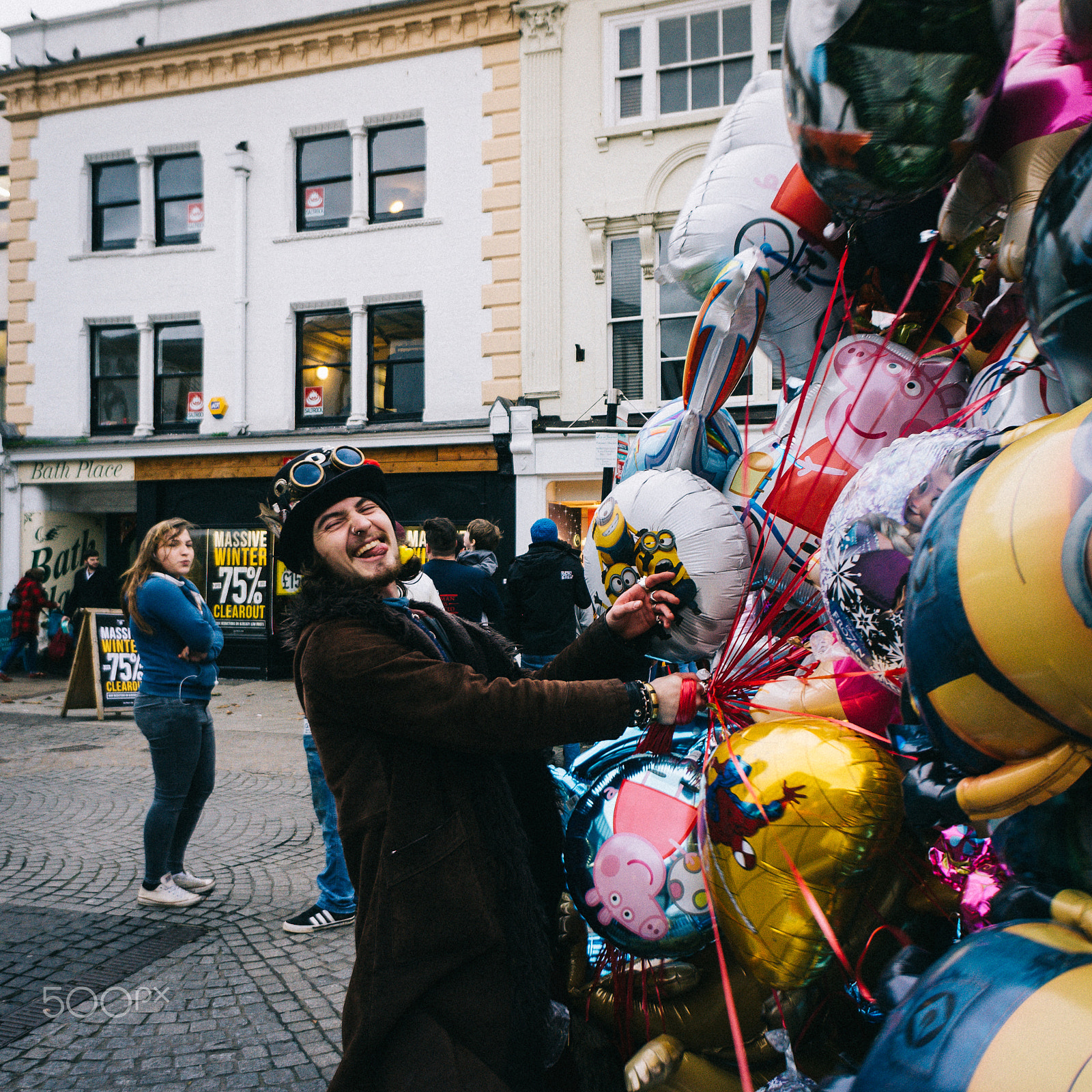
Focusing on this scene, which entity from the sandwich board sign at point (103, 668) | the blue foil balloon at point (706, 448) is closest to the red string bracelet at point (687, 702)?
the blue foil balloon at point (706, 448)

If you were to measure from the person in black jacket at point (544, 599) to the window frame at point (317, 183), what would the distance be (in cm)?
749

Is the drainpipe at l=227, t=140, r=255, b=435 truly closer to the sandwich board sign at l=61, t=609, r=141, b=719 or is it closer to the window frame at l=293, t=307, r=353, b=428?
the window frame at l=293, t=307, r=353, b=428

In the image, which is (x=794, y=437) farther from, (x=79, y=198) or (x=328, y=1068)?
(x=79, y=198)

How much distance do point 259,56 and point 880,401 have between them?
38.9 ft

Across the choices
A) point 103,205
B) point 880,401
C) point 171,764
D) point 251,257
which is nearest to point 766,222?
point 880,401

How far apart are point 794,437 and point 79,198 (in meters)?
13.1


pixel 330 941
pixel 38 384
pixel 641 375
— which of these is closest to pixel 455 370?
pixel 641 375

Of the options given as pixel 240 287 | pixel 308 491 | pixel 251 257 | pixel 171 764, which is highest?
pixel 251 257

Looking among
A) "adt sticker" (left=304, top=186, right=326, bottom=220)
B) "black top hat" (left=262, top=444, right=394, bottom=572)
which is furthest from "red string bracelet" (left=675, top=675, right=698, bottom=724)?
"adt sticker" (left=304, top=186, right=326, bottom=220)

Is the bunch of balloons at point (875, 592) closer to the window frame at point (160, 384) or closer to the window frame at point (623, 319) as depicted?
the window frame at point (623, 319)

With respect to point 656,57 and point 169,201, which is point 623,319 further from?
point 169,201

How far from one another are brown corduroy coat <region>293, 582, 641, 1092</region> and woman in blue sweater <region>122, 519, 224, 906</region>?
230cm

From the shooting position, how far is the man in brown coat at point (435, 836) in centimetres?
148

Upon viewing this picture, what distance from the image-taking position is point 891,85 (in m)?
1.20
